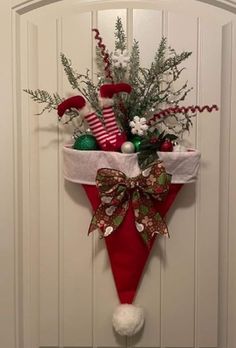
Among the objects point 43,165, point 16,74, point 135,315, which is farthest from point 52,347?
point 16,74

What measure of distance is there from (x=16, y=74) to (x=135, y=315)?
66 centimetres

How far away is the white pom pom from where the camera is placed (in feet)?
3.12

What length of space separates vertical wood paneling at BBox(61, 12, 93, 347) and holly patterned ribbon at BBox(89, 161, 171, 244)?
99mm

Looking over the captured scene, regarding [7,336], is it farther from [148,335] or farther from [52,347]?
[148,335]

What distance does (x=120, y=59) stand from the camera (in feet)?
3.03

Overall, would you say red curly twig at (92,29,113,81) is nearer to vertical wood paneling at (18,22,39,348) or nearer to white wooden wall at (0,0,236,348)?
white wooden wall at (0,0,236,348)

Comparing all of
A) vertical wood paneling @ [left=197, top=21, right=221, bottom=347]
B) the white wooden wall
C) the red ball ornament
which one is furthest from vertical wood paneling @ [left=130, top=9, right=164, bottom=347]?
the red ball ornament

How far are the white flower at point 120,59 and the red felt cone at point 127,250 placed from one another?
0.29 meters

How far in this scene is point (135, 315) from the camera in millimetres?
961

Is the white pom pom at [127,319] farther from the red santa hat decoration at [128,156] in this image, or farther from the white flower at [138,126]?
the white flower at [138,126]

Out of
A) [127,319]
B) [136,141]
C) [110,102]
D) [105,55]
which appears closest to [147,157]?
[136,141]

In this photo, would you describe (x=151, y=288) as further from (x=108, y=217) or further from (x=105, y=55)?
(x=105, y=55)

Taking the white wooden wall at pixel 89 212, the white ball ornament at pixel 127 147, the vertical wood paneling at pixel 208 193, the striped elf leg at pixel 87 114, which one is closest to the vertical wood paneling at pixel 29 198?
the white wooden wall at pixel 89 212

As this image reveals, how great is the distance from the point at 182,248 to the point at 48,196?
0.37m
